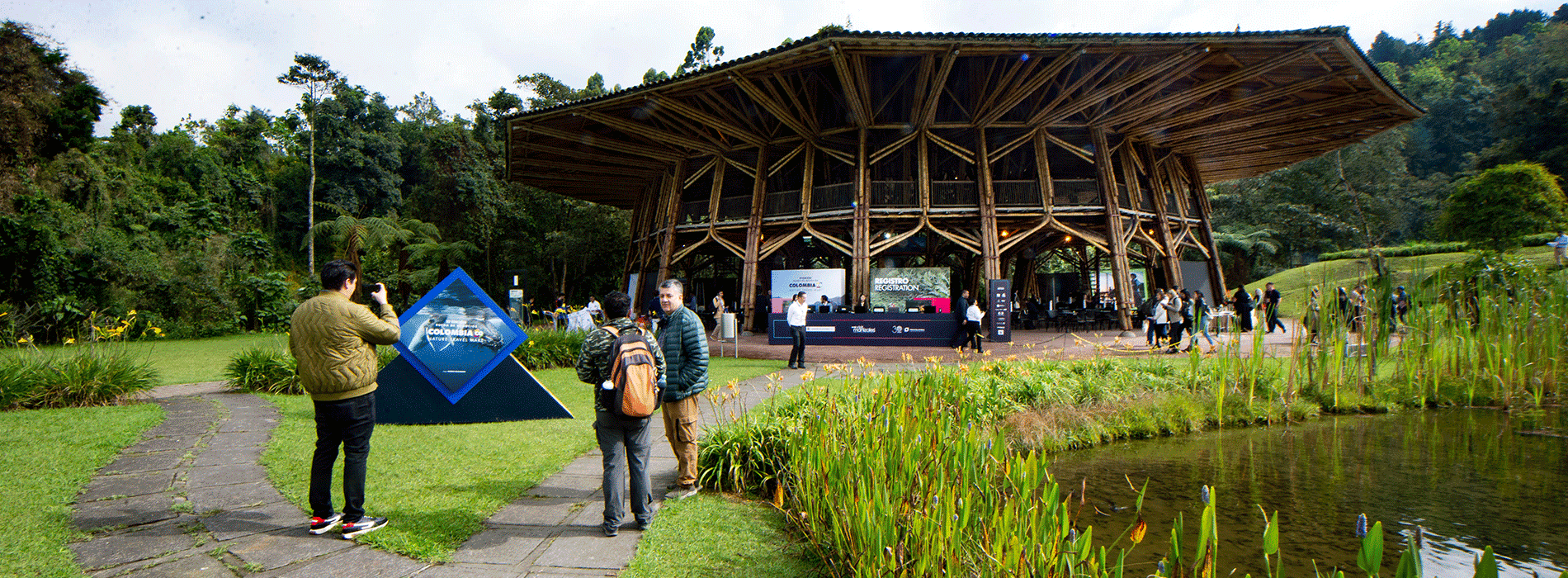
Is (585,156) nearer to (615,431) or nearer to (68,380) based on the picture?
(68,380)

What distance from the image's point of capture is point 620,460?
3816mm

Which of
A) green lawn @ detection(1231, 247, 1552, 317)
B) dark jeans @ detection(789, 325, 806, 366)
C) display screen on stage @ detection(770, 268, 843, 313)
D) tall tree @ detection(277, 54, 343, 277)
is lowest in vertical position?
dark jeans @ detection(789, 325, 806, 366)

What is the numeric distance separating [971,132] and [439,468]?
17.6 metres

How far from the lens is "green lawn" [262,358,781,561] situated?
3781 millimetres

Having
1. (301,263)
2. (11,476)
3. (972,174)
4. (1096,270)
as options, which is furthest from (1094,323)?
(301,263)

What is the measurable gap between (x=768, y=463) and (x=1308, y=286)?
A: 555 cm

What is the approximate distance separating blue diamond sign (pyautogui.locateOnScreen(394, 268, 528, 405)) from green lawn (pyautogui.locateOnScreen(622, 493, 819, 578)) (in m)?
3.46

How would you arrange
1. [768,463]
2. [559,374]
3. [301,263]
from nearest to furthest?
[768,463] < [559,374] < [301,263]

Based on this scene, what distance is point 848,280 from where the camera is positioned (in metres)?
22.4

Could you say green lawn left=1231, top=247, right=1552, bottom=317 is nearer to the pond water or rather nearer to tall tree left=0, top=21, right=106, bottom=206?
the pond water

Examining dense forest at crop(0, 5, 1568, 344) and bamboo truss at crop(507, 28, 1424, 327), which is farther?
dense forest at crop(0, 5, 1568, 344)

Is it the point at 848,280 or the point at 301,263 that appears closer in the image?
the point at 848,280

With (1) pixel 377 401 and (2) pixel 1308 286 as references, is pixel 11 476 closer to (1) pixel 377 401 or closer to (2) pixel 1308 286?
(1) pixel 377 401

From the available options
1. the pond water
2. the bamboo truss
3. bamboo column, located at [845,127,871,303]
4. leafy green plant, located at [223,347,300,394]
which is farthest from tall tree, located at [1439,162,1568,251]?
leafy green plant, located at [223,347,300,394]
